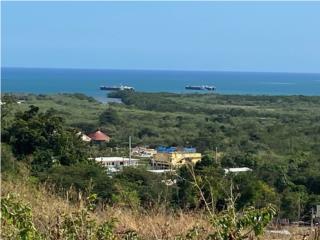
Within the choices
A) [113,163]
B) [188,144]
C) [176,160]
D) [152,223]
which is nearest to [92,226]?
[152,223]

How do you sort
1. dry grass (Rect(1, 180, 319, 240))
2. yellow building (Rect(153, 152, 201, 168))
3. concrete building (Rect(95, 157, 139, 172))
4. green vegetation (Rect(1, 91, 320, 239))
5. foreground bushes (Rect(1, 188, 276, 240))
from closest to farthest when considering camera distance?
1. foreground bushes (Rect(1, 188, 276, 240))
2. dry grass (Rect(1, 180, 319, 240))
3. yellow building (Rect(153, 152, 201, 168))
4. green vegetation (Rect(1, 91, 320, 239))
5. concrete building (Rect(95, 157, 139, 172))

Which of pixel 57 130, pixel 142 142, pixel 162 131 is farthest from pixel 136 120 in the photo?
pixel 57 130

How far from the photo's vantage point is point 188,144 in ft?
100

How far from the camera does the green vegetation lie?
19.4 ft

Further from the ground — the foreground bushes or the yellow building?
the foreground bushes

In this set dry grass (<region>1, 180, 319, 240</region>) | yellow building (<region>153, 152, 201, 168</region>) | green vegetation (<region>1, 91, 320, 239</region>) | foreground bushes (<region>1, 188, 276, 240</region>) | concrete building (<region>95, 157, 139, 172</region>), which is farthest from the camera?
concrete building (<region>95, 157, 139, 172</region>)

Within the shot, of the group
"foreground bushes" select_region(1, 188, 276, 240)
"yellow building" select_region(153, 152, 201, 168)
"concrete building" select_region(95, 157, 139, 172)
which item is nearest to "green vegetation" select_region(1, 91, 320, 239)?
"foreground bushes" select_region(1, 188, 276, 240)

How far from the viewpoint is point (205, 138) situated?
3114 cm

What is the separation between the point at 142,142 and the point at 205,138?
361cm

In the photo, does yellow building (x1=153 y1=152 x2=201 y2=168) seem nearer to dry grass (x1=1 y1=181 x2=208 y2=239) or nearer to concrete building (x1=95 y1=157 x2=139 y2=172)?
dry grass (x1=1 y1=181 x2=208 y2=239)

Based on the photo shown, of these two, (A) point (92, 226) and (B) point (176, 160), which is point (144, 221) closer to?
(A) point (92, 226)

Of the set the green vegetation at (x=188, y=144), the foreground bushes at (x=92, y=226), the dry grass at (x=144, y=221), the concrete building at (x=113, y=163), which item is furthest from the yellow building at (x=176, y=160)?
the concrete building at (x=113, y=163)

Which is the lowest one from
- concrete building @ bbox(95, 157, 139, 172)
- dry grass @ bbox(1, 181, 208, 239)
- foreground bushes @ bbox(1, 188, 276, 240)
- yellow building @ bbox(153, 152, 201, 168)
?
concrete building @ bbox(95, 157, 139, 172)

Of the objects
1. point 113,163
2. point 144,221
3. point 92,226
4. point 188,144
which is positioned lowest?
point 188,144
